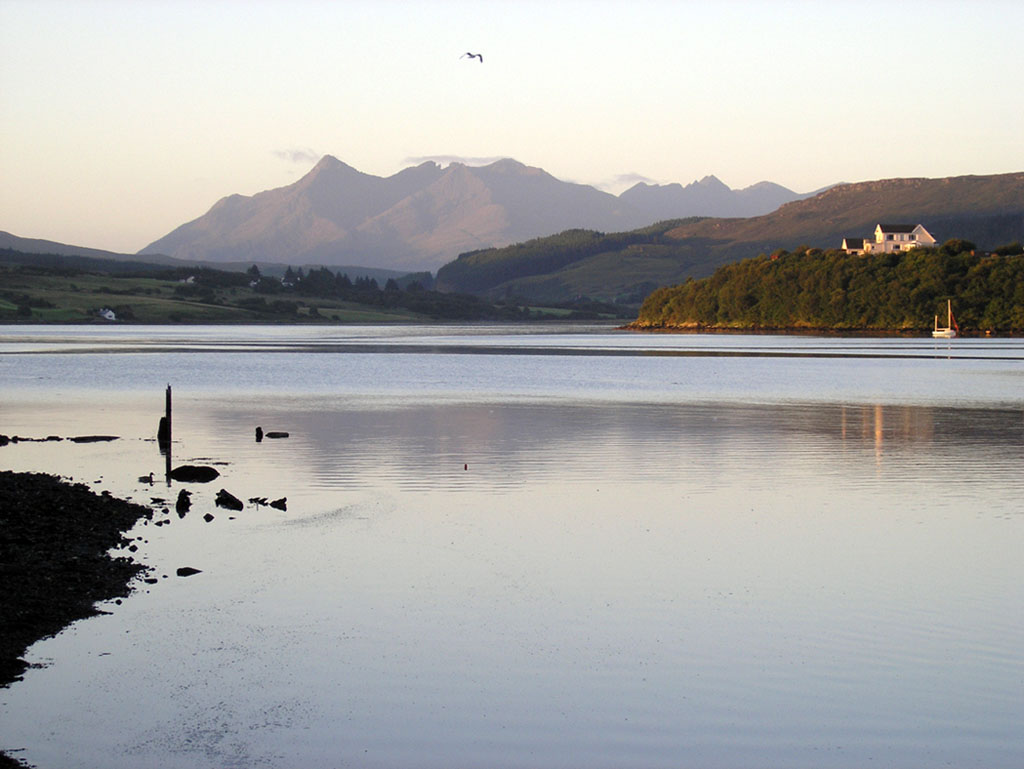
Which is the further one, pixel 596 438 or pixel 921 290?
pixel 921 290

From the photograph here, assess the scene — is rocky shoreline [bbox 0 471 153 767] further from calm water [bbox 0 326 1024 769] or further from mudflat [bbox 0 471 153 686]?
calm water [bbox 0 326 1024 769]

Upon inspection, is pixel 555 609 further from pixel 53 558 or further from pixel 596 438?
pixel 596 438

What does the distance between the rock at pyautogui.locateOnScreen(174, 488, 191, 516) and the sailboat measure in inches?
5906

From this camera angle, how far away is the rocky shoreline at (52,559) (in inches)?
552

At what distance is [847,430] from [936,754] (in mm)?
31730

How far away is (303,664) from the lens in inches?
519

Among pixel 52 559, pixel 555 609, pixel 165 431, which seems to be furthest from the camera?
pixel 165 431

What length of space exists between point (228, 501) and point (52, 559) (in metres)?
6.73

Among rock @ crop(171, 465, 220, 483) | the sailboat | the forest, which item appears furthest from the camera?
the forest

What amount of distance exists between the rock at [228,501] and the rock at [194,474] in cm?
407

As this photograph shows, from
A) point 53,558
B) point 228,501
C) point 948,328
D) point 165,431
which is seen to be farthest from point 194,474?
point 948,328

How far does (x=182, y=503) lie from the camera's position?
77.9ft

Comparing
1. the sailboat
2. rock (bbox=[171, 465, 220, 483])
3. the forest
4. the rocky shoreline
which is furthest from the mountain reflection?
the forest

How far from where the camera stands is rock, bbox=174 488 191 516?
2322cm
